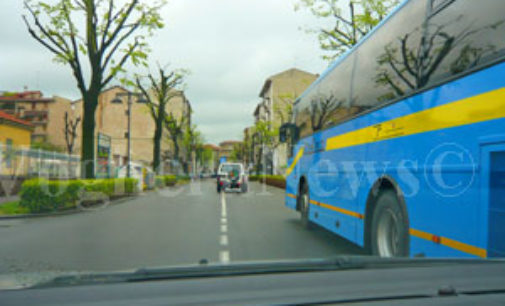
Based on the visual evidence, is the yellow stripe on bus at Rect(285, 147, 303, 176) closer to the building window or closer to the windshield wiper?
the windshield wiper

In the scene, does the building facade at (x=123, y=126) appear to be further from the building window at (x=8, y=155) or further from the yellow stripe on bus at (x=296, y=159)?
the yellow stripe on bus at (x=296, y=159)

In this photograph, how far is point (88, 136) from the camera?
1958cm

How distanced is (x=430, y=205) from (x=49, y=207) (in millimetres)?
13486

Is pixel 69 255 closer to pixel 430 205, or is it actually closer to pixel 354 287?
pixel 430 205

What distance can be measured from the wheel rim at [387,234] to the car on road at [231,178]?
25.5 m

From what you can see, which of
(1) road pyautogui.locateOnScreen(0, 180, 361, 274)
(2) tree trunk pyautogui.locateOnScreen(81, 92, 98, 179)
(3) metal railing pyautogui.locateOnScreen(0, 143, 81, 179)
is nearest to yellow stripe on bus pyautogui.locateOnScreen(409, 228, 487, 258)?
(1) road pyautogui.locateOnScreen(0, 180, 361, 274)

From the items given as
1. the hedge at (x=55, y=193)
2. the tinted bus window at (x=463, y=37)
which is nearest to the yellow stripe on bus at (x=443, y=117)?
the tinted bus window at (x=463, y=37)

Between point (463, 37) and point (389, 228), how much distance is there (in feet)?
8.06

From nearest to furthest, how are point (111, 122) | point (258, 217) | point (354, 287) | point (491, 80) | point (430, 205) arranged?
point (354, 287) → point (491, 80) → point (430, 205) → point (258, 217) → point (111, 122)

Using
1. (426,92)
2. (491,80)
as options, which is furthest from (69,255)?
(491,80)

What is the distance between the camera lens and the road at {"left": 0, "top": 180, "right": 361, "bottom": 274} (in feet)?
22.7

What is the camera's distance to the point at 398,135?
5.32 meters

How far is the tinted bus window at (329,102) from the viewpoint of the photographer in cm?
766

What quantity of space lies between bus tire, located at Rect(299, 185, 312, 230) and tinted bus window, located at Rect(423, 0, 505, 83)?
621cm
